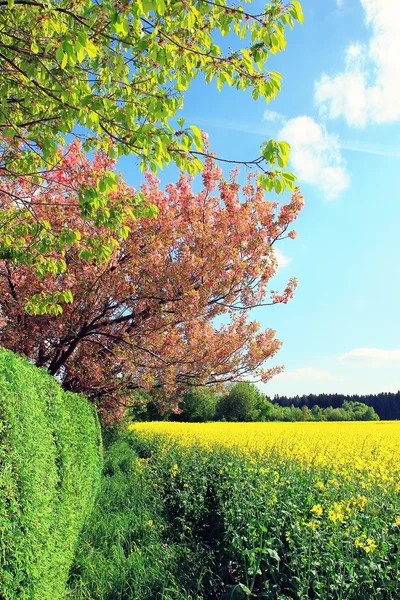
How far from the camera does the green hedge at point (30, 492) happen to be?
3.16 meters

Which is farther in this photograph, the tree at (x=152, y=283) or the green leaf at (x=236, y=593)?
the tree at (x=152, y=283)

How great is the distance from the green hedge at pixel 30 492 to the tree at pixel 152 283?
3.28 m

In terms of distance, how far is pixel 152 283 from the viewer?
340 inches

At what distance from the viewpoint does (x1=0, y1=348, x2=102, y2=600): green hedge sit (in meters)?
3.16

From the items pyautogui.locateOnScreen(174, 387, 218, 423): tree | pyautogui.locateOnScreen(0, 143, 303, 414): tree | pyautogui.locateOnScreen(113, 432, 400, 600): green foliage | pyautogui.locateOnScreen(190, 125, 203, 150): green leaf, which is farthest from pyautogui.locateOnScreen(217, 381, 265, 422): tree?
pyautogui.locateOnScreen(190, 125, 203, 150): green leaf

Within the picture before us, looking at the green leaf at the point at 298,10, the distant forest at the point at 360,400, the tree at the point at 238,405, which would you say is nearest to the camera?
the green leaf at the point at 298,10

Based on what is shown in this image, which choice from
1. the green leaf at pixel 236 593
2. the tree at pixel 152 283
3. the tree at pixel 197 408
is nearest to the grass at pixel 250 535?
the green leaf at pixel 236 593

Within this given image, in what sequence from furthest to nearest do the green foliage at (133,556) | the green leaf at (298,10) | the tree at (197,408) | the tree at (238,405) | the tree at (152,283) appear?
1. the tree at (238,405)
2. the tree at (197,408)
3. the tree at (152,283)
4. the green foliage at (133,556)
5. the green leaf at (298,10)

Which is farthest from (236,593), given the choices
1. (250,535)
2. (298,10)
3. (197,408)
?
(197,408)

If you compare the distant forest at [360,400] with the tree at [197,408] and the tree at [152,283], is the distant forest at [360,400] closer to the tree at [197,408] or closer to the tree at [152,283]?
the tree at [197,408]

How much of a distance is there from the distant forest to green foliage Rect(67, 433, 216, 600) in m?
85.4

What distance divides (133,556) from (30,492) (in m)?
2.72

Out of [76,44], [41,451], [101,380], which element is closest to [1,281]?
[101,380]

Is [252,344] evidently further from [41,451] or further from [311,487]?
[41,451]
